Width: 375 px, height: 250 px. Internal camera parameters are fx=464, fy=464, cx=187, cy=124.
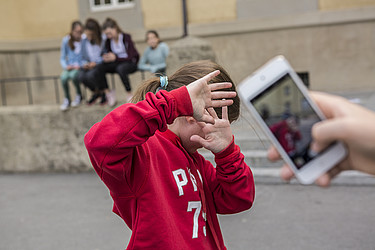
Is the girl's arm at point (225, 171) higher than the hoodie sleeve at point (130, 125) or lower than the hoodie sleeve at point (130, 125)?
lower

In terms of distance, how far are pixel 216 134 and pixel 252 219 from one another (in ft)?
10.6

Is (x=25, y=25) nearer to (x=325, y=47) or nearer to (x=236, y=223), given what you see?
(x=325, y=47)

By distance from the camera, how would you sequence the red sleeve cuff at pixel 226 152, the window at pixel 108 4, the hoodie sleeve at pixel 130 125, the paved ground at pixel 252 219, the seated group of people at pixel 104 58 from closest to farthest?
the hoodie sleeve at pixel 130 125
the red sleeve cuff at pixel 226 152
the paved ground at pixel 252 219
the seated group of people at pixel 104 58
the window at pixel 108 4

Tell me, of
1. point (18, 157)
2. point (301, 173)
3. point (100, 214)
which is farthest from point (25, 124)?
point (301, 173)

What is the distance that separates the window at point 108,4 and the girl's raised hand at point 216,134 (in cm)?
1078

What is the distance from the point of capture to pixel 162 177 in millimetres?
1975

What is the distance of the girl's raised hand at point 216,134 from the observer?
5.98ft

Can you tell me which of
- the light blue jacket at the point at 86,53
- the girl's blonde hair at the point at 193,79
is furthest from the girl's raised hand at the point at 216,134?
the light blue jacket at the point at 86,53

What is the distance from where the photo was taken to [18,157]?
802 cm

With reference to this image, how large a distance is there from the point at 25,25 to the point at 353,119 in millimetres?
13621

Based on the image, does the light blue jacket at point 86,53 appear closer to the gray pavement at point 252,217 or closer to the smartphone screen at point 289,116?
the gray pavement at point 252,217

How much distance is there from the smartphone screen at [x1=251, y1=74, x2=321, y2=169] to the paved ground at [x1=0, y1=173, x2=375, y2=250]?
3240mm

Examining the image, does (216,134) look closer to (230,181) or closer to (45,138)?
(230,181)

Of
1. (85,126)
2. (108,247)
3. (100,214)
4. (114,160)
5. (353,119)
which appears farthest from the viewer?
(85,126)
